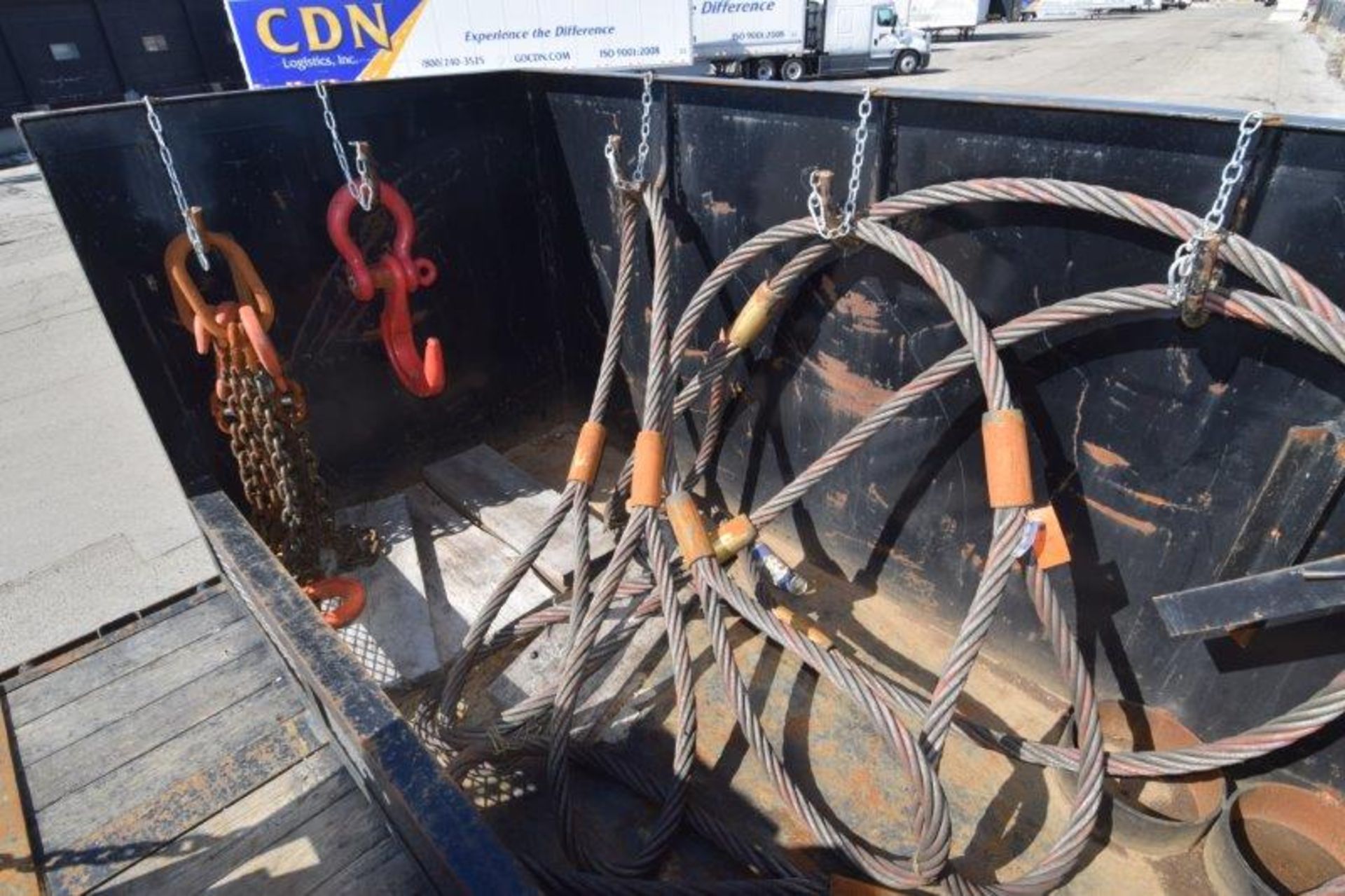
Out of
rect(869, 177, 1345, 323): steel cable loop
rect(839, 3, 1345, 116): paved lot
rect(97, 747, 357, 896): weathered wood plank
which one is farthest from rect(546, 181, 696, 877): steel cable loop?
rect(839, 3, 1345, 116): paved lot

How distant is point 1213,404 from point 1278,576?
464 mm

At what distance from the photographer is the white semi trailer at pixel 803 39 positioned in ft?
49.3

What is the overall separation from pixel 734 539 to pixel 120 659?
223 centimetres

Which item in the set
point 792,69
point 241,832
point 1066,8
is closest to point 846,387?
point 241,832

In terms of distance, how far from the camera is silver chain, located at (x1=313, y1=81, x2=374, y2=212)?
2.82 metres

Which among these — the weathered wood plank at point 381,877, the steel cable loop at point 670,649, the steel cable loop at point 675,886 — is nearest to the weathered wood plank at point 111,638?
the weathered wood plank at point 381,877

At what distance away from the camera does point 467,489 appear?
3578mm

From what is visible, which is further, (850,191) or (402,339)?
(402,339)

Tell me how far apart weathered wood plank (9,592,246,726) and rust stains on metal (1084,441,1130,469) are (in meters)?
3.02

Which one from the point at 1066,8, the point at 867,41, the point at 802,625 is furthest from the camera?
the point at 1066,8

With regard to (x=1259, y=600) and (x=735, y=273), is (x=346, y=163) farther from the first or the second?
(x=1259, y=600)

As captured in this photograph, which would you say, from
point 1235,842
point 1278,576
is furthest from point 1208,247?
point 1235,842

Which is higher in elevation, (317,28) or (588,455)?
(317,28)

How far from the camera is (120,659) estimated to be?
2.51m
